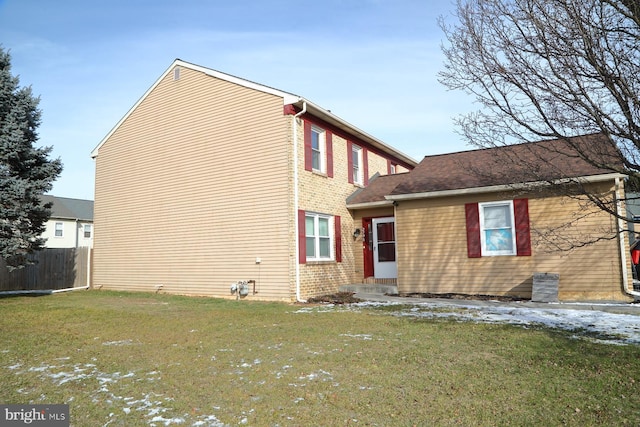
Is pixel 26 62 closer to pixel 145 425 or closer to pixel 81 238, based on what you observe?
pixel 145 425

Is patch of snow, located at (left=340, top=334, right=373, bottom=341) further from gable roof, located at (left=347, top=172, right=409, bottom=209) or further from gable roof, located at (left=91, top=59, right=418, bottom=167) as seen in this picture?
gable roof, located at (left=91, top=59, right=418, bottom=167)

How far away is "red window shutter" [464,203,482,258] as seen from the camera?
12453 mm

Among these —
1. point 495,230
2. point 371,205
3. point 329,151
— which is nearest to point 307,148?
point 329,151

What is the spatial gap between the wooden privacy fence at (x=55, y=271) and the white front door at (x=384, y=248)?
1197 centimetres

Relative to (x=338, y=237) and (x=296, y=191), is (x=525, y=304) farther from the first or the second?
(x=296, y=191)

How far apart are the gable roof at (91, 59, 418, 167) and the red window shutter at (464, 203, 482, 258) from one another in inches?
197

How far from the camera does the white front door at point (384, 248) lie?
14.9 m

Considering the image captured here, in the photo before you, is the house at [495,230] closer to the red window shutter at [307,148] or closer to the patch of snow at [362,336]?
the red window shutter at [307,148]

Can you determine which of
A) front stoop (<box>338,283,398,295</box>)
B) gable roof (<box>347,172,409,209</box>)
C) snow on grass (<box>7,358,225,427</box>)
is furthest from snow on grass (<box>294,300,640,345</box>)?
gable roof (<box>347,172,409,209</box>)

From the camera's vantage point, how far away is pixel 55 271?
18422mm

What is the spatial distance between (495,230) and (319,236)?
17.1 feet

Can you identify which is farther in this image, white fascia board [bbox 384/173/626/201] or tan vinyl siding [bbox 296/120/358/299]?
tan vinyl siding [bbox 296/120/358/299]

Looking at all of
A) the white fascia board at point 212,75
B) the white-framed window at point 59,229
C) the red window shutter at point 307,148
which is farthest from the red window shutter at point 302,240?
the white-framed window at point 59,229

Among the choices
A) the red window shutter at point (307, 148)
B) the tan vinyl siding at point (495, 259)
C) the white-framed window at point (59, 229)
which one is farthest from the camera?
the white-framed window at point (59, 229)
